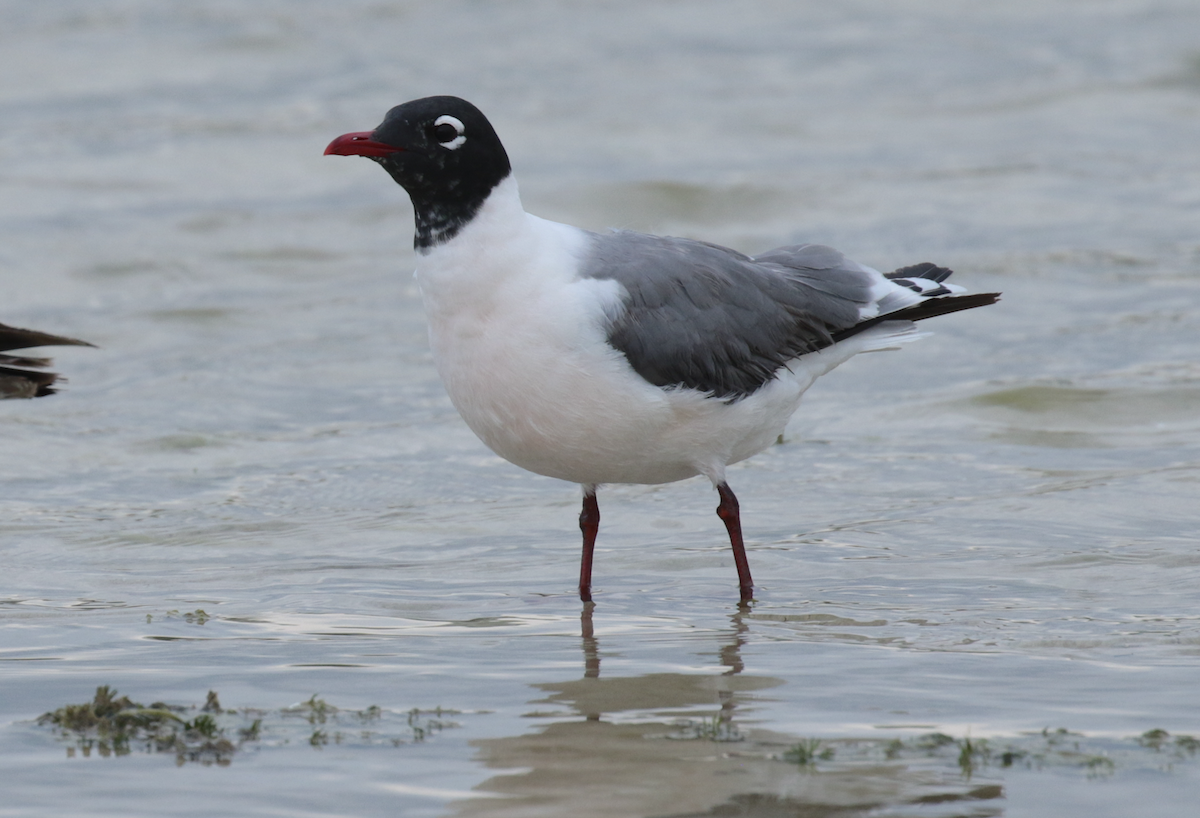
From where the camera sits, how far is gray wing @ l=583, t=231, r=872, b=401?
6051 millimetres

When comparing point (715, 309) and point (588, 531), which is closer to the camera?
point (715, 309)

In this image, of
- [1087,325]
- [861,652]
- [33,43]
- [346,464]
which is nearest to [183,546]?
[346,464]

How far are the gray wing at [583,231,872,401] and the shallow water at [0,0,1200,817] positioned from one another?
0.96 m

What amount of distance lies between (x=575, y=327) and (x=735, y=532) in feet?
4.32

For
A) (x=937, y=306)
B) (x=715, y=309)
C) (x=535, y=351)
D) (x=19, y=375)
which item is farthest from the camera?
(x=937, y=306)

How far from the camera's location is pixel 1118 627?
5887mm

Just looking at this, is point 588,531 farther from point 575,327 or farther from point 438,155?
point 438,155

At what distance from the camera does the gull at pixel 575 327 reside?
583 cm

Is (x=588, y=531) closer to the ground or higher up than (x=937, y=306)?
closer to the ground

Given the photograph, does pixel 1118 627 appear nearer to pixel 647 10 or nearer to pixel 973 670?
pixel 973 670

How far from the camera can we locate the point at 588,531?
6.73 m

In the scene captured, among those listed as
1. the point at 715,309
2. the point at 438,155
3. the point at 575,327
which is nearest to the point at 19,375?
the point at 438,155

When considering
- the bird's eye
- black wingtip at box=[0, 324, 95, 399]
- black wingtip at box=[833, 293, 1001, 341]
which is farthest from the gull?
black wingtip at box=[0, 324, 95, 399]

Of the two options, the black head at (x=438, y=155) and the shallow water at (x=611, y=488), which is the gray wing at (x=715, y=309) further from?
the shallow water at (x=611, y=488)
